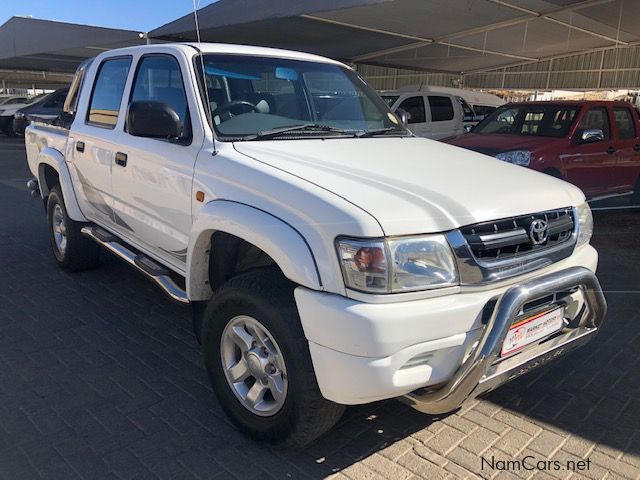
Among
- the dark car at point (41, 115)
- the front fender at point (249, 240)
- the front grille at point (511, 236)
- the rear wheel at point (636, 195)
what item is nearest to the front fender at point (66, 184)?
the dark car at point (41, 115)

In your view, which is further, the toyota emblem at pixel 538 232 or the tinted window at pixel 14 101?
the tinted window at pixel 14 101

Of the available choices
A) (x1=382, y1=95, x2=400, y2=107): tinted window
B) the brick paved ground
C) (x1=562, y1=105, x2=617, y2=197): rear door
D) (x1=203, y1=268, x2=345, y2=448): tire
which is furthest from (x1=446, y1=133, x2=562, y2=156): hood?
(x1=203, y1=268, x2=345, y2=448): tire

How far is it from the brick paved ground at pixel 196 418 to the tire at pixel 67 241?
0.75m

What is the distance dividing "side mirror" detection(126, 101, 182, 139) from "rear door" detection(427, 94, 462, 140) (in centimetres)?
1008

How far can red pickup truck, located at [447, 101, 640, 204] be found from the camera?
23.4ft

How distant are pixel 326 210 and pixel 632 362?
2698 millimetres

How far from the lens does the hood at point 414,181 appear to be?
231cm

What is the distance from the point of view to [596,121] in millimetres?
7809

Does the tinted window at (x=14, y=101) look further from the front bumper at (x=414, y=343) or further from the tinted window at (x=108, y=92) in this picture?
the front bumper at (x=414, y=343)

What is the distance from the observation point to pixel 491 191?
8.54 ft

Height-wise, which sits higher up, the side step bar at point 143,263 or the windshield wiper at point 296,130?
the windshield wiper at point 296,130

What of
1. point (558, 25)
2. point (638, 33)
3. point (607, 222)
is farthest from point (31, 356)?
point (638, 33)

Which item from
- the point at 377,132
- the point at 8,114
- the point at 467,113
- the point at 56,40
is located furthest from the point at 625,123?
the point at 8,114

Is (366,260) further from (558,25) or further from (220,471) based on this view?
(558,25)
